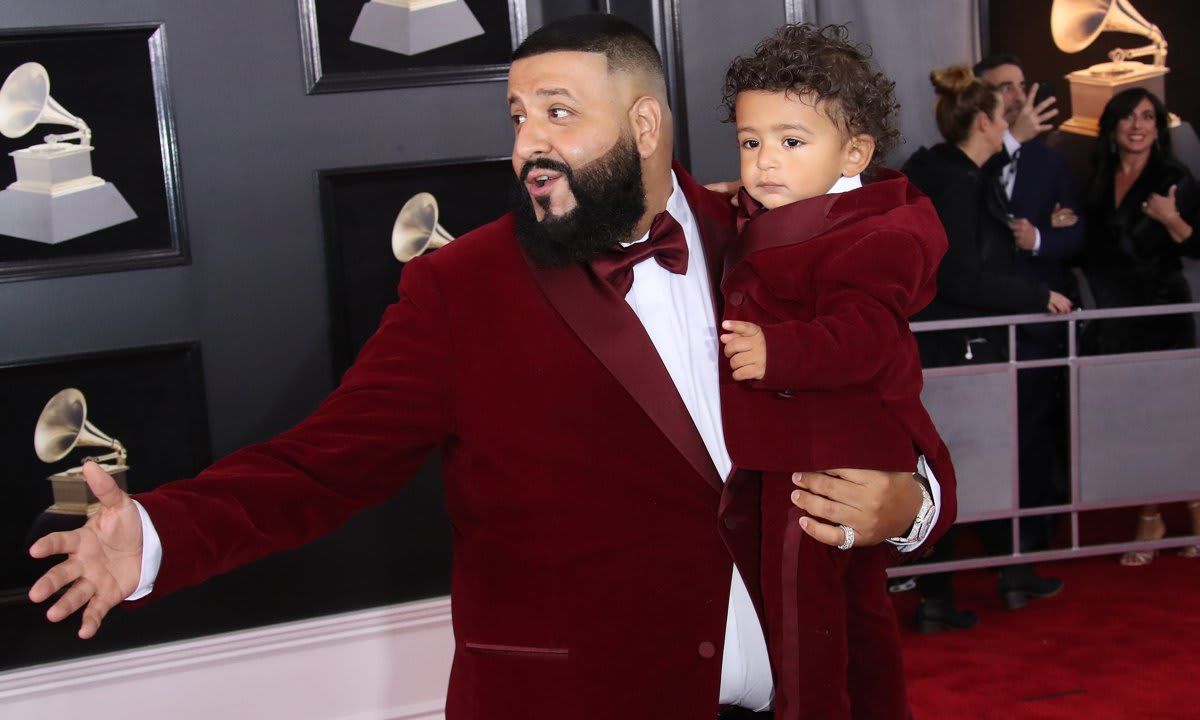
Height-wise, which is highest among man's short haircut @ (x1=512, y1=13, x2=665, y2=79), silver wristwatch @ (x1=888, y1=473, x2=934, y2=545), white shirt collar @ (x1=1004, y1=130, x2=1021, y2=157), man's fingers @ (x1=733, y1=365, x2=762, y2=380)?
man's short haircut @ (x1=512, y1=13, x2=665, y2=79)

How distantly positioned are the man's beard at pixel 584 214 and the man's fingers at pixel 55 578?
2.72 feet

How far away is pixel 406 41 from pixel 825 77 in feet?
6.96

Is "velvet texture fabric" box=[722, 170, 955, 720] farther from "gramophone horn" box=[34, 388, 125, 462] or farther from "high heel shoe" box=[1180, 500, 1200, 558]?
"high heel shoe" box=[1180, 500, 1200, 558]

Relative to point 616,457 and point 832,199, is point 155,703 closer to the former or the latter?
point 616,457

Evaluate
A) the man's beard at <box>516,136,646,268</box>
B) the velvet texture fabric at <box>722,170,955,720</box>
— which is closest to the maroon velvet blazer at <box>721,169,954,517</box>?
the velvet texture fabric at <box>722,170,955,720</box>

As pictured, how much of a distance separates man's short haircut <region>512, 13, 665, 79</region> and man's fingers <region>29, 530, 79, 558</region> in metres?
1.01

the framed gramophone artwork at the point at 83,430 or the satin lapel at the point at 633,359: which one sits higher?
the satin lapel at the point at 633,359

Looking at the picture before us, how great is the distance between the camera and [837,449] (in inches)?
76.7

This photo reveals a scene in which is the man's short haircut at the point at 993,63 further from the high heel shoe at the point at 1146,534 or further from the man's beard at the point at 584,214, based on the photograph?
the man's beard at the point at 584,214

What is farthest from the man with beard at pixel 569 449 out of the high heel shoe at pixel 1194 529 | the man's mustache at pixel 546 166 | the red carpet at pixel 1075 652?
the high heel shoe at pixel 1194 529

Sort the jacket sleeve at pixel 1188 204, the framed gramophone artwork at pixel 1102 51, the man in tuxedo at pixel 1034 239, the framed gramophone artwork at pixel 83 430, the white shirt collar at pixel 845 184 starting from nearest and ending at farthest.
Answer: the white shirt collar at pixel 845 184, the framed gramophone artwork at pixel 83 430, the man in tuxedo at pixel 1034 239, the jacket sleeve at pixel 1188 204, the framed gramophone artwork at pixel 1102 51

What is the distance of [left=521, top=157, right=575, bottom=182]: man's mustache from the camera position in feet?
6.61

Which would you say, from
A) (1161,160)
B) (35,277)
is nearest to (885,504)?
(35,277)

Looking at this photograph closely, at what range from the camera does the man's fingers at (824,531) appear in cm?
192
